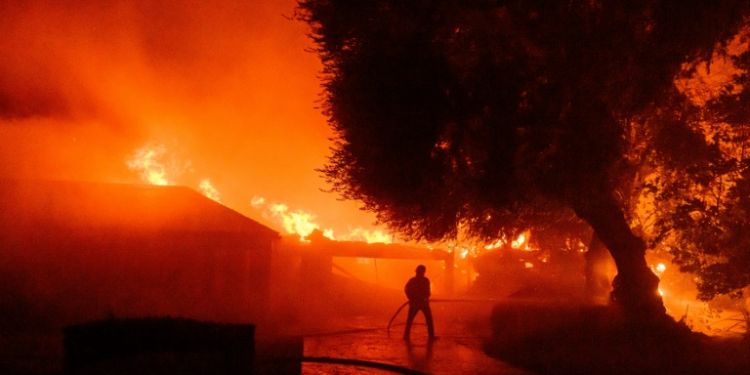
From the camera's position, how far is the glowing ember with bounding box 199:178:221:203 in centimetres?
5852

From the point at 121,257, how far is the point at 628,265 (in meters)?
15.6

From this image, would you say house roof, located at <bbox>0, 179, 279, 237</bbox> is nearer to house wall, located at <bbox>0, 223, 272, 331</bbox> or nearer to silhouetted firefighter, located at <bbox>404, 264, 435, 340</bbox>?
house wall, located at <bbox>0, 223, 272, 331</bbox>

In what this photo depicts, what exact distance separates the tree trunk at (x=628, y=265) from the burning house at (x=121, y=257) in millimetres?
11881

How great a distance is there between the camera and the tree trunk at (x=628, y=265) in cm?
1359

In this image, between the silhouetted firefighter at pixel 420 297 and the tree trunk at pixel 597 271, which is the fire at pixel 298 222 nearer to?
the tree trunk at pixel 597 271

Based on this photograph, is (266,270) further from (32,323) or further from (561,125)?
(561,125)

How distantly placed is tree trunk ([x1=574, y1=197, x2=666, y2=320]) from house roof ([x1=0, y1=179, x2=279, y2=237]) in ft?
40.5

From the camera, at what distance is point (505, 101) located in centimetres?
1256

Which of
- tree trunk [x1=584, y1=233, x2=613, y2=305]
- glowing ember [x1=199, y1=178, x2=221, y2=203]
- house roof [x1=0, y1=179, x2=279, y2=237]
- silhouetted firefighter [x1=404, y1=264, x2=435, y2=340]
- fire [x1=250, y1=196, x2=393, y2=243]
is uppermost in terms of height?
glowing ember [x1=199, y1=178, x2=221, y2=203]

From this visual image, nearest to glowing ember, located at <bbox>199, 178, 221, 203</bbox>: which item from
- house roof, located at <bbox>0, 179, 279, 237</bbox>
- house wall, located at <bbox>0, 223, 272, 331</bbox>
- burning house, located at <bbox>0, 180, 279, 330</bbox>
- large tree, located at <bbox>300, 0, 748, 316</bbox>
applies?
house roof, located at <bbox>0, 179, 279, 237</bbox>

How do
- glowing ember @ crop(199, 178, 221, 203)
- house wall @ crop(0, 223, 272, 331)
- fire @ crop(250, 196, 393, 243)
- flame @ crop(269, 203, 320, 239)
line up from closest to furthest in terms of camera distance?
house wall @ crop(0, 223, 272, 331) → flame @ crop(269, 203, 320, 239) → fire @ crop(250, 196, 393, 243) → glowing ember @ crop(199, 178, 221, 203)

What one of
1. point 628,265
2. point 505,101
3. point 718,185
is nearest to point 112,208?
point 505,101

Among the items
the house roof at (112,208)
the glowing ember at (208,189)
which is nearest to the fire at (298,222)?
the glowing ember at (208,189)

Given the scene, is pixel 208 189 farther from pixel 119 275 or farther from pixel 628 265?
pixel 628 265
